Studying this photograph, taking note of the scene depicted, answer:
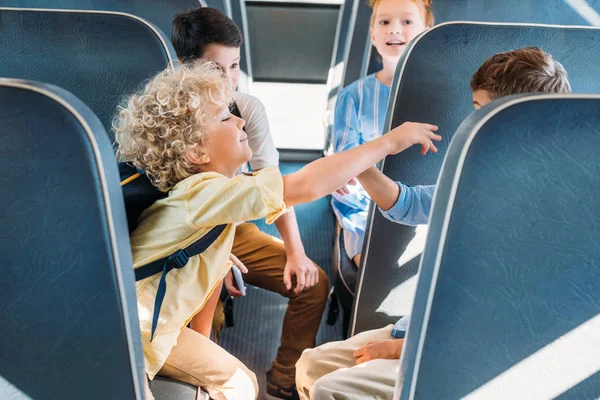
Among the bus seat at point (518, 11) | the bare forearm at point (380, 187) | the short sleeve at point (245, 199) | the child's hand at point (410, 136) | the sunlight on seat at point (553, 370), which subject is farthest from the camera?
the bus seat at point (518, 11)

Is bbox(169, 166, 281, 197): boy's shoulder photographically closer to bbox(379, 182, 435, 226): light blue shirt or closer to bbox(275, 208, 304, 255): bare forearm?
bbox(379, 182, 435, 226): light blue shirt

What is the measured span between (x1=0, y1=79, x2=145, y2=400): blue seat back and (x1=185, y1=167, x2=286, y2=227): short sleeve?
0.20 meters

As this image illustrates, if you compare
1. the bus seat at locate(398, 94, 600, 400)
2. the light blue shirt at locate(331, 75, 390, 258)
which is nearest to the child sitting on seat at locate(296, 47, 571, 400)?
the bus seat at locate(398, 94, 600, 400)

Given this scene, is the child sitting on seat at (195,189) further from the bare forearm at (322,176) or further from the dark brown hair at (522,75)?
the dark brown hair at (522,75)

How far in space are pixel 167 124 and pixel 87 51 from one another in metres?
0.28

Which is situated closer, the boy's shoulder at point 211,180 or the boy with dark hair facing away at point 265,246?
the boy's shoulder at point 211,180

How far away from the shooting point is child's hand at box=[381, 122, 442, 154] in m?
1.11

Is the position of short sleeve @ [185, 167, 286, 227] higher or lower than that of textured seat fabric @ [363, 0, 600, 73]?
lower

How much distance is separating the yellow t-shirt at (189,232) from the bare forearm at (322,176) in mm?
35

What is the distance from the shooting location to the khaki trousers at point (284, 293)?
1.74 m

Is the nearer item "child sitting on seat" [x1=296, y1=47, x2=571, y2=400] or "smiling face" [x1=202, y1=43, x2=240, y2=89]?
"child sitting on seat" [x1=296, y1=47, x2=571, y2=400]

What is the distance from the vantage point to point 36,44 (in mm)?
1278

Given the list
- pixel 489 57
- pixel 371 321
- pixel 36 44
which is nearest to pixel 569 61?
pixel 489 57

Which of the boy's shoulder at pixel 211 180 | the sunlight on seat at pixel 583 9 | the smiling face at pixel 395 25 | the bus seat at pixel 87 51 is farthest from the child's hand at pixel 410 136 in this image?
the sunlight on seat at pixel 583 9
